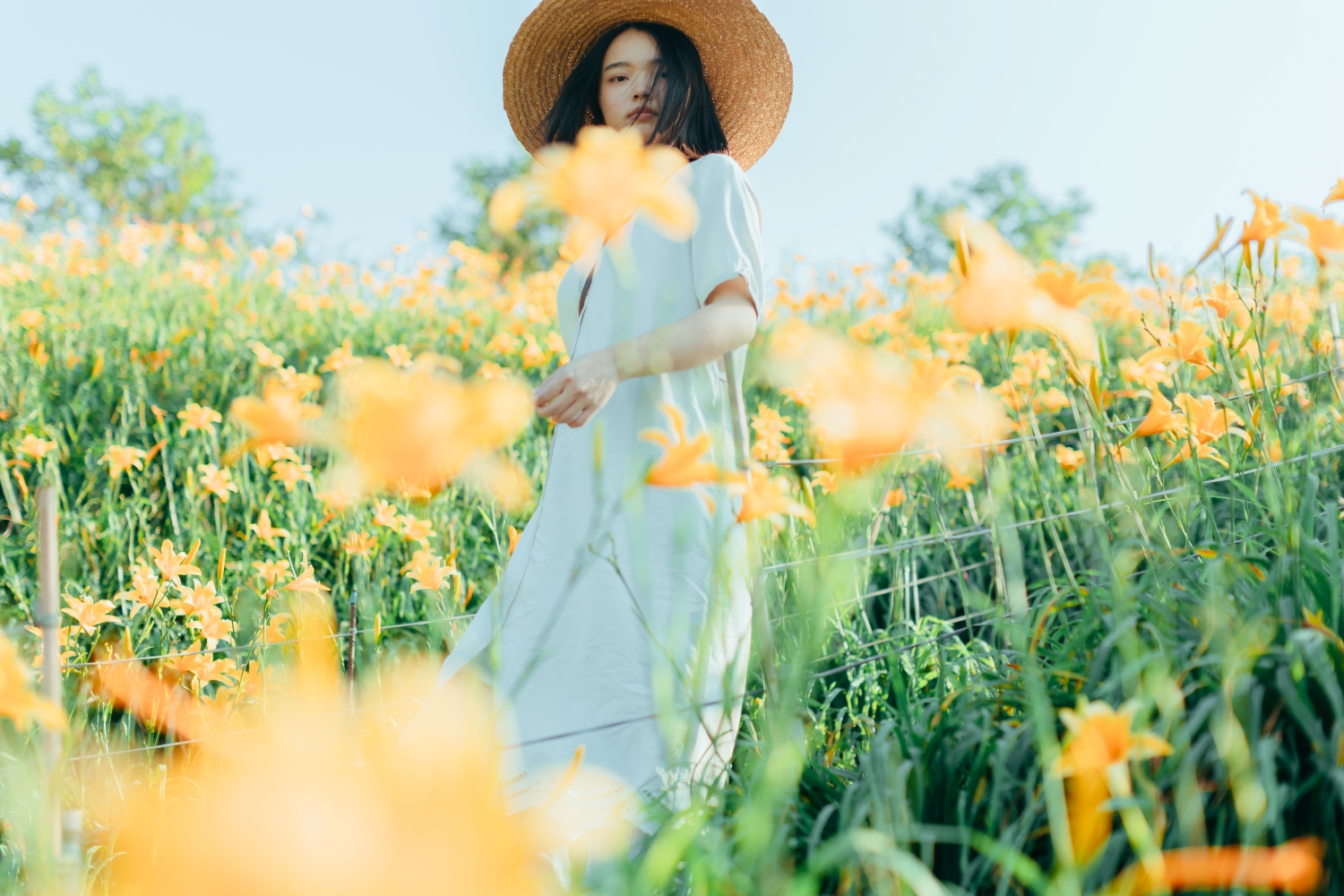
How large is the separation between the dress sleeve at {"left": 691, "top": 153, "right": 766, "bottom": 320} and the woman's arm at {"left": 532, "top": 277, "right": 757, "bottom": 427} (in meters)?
0.05

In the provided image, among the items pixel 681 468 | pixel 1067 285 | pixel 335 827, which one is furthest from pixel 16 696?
pixel 1067 285

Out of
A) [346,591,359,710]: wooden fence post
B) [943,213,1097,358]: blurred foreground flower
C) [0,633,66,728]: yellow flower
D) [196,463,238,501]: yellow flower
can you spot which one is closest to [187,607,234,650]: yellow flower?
[346,591,359,710]: wooden fence post

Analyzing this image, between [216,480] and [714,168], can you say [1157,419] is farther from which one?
[216,480]

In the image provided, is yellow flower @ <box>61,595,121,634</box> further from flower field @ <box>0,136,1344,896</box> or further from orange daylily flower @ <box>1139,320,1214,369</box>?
orange daylily flower @ <box>1139,320,1214,369</box>

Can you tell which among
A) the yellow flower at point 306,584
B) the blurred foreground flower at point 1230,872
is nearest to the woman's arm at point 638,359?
the blurred foreground flower at point 1230,872

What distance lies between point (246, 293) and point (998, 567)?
4.00 m

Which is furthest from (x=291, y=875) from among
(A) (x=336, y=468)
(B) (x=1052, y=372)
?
(B) (x=1052, y=372)

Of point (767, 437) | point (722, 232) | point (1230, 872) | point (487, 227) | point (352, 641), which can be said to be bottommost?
point (1230, 872)

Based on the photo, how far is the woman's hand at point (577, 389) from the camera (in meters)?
0.90

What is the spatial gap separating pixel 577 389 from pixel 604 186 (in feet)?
0.86

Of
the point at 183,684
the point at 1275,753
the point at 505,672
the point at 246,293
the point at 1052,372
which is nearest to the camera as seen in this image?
the point at 1275,753

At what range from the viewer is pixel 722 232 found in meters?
1.12

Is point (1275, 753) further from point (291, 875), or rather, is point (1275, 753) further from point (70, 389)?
point (70, 389)

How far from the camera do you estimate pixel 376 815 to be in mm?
422
